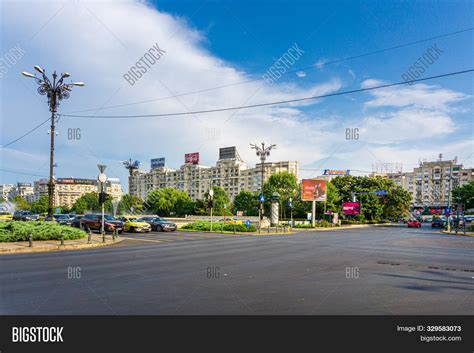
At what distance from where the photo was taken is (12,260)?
13.1m

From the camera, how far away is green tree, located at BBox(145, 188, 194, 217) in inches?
3888

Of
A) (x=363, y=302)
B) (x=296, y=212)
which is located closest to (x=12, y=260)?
(x=363, y=302)

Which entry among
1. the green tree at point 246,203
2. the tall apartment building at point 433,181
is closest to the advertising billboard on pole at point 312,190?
the green tree at point 246,203

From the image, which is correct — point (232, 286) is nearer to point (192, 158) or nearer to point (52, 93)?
point (52, 93)

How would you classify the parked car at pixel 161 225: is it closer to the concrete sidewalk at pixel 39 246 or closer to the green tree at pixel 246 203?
the concrete sidewalk at pixel 39 246

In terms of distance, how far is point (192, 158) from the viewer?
132000 millimetres

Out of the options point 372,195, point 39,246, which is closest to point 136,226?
point 39,246

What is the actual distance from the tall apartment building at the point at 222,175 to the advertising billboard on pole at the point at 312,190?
307 ft

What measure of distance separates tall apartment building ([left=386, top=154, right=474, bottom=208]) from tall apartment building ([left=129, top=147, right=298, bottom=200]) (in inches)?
2035

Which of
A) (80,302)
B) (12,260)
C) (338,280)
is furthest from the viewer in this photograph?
(12,260)

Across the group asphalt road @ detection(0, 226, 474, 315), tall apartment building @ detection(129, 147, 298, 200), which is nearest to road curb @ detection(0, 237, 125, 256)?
asphalt road @ detection(0, 226, 474, 315)

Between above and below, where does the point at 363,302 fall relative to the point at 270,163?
below
